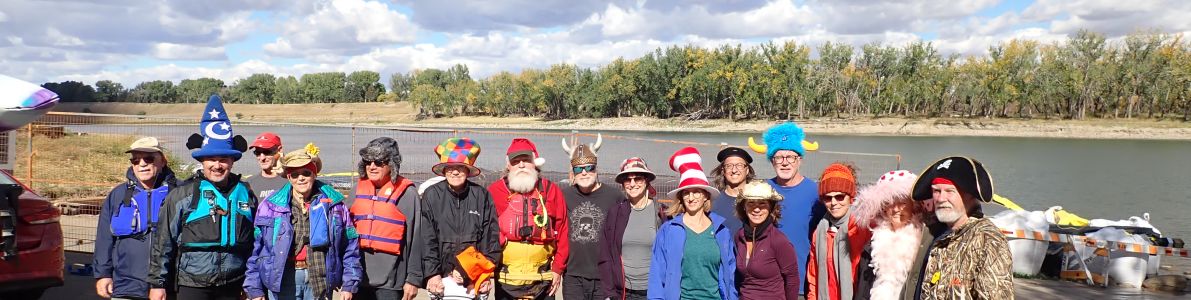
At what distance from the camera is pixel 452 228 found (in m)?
4.64

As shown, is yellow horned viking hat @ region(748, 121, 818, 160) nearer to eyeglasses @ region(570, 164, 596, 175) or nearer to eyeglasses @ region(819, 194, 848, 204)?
eyeglasses @ region(819, 194, 848, 204)

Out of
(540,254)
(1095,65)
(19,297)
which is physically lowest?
(19,297)

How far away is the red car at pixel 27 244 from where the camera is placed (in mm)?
4871

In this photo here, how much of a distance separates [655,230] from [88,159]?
39.8 ft

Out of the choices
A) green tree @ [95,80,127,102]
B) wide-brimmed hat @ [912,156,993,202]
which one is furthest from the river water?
green tree @ [95,80,127,102]

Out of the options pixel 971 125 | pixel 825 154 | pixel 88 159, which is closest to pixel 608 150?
pixel 825 154

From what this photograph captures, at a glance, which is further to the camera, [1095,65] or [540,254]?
[1095,65]

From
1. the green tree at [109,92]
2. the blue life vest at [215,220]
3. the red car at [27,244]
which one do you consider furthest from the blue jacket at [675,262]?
the green tree at [109,92]

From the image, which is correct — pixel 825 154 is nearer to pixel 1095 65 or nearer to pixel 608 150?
pixel 608 150

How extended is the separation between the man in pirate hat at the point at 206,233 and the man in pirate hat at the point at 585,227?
1.77m

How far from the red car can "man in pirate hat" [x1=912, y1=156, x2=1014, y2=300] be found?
5.08 metres

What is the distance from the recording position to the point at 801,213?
15.0 ft

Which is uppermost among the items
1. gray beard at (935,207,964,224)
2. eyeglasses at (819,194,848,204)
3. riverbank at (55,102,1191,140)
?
riverbank at (55,102,1191,140)

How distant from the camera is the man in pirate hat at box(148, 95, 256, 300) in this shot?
4.14 m
